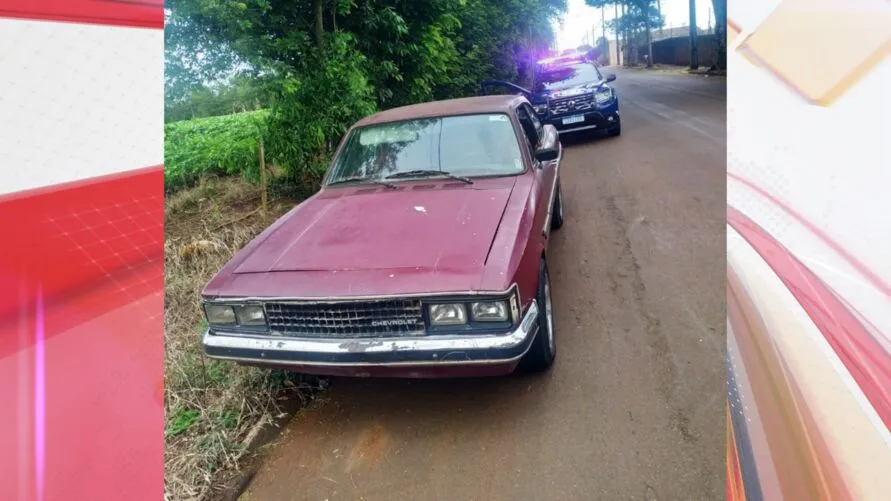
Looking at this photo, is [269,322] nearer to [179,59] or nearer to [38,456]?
[179,59]

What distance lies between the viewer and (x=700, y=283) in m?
4.45

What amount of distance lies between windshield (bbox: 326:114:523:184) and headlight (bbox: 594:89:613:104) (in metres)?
6.70

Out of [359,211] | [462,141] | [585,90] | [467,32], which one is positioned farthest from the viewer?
[467,32]

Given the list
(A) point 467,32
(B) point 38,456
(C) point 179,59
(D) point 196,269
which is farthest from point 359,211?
(A) point 467,32

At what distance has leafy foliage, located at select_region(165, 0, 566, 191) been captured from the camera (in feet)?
9.12

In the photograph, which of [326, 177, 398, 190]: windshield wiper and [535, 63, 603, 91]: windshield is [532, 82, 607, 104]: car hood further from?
[326, 177, 398, 190]: windshield wiper

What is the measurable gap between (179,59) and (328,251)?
3.79 ft

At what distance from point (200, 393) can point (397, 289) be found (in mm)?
1527

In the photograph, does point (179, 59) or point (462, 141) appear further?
point (462, 141)

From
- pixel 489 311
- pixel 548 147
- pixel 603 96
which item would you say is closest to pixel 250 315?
pixel 489 311

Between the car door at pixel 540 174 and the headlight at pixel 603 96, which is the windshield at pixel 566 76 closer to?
the headlight at pixel 603 96

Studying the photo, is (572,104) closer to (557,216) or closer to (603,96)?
(603,96)

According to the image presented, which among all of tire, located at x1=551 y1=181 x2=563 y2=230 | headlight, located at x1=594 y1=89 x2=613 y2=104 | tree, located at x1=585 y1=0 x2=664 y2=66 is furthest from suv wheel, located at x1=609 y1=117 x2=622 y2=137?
tree, located at x1=585 y1=0 x2=664 y2=66

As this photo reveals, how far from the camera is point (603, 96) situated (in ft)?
35.0
